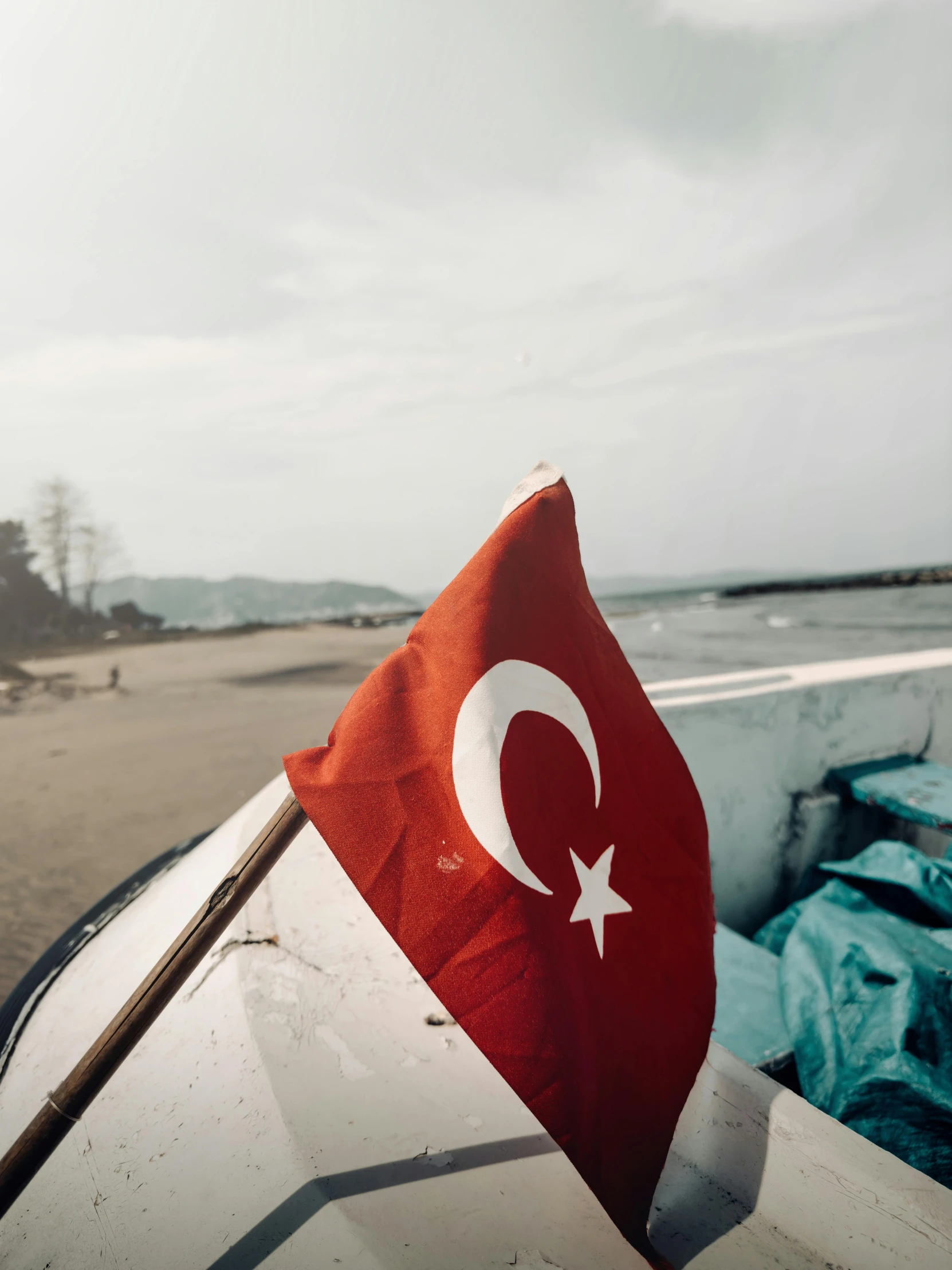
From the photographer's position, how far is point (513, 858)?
0.91 meters

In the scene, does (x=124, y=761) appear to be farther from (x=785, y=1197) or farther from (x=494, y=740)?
(x=785, y=1197)

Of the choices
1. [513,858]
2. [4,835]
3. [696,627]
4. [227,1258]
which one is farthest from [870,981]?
[696,627]

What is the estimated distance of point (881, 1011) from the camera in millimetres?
1394

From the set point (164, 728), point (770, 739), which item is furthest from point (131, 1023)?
point (164, 728)

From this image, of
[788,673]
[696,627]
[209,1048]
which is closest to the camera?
[209,1048]

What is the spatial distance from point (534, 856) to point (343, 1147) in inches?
19.4

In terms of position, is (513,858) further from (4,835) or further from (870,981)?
(4,835)

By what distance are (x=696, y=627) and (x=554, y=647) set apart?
25458 millimetres

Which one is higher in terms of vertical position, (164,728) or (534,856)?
(534,856)

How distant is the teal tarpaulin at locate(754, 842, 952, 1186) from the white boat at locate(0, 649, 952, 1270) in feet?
1.50

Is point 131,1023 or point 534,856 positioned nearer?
point 131,1023

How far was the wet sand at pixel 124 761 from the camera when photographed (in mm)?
4852

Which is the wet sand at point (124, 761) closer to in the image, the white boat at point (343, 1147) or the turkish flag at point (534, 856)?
the white boat at point (343, 1147)

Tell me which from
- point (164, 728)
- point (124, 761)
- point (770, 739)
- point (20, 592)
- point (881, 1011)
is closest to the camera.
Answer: point (881, 1011)
